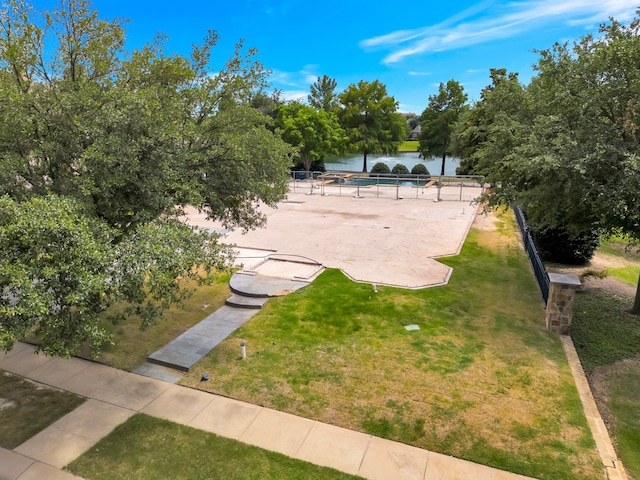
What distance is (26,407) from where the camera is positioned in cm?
693

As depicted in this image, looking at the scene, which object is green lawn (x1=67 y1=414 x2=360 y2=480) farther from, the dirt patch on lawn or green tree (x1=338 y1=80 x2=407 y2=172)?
green tree (x1=338 y1=80 x2=407 y2=172)

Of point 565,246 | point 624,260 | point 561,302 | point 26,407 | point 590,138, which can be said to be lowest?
point 26,407

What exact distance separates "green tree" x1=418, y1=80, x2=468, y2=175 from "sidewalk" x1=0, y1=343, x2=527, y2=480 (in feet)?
128

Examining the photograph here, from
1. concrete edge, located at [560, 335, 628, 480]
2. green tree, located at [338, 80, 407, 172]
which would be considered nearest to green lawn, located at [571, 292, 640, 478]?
concrete edge, located at [560, 335, 628, 480]

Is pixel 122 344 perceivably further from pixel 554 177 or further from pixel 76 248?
pixel 554 177

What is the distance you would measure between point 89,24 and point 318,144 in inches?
1250

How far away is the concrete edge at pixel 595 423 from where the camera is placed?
18.3ft

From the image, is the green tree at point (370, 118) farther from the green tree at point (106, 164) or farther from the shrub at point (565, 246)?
the green tree at point (106, 164)

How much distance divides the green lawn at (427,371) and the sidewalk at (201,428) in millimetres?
255

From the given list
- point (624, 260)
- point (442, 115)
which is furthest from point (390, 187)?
point (624, 260)

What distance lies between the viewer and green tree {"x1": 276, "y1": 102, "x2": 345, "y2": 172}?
37.1m

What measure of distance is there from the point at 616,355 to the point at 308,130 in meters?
32.1

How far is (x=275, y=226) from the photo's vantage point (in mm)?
19969

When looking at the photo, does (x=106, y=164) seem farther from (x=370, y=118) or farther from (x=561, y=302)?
(x=370, y=118)
